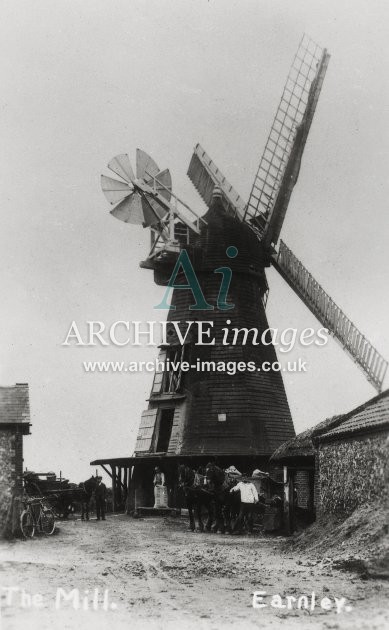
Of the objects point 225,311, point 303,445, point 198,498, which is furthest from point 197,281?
point 303,445

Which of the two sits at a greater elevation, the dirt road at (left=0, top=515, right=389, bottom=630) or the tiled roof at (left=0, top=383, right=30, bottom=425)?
the tiled roof at (left=0, top=383, right=30, bottom=425)

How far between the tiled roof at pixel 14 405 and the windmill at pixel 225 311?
25.0 feet

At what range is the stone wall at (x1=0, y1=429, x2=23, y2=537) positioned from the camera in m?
18.7

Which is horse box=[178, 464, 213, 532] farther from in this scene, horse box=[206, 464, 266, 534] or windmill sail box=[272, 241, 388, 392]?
windmill sail box=[272, 241, 388, 392]

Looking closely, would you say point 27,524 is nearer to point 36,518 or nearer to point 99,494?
point 36,518

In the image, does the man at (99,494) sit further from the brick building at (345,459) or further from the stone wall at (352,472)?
the stone wall at (352,472)

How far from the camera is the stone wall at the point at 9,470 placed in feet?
61.4

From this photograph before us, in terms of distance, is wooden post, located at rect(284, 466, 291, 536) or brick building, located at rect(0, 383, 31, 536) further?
wooden post, located at rect(284, 466, 291, 536)

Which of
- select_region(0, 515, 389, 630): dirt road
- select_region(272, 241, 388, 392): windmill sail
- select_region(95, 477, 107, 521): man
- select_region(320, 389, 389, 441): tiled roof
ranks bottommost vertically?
select_region(0, 515, 389, 630): dirt road

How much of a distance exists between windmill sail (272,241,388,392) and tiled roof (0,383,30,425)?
10558mm

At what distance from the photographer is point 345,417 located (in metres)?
18.1

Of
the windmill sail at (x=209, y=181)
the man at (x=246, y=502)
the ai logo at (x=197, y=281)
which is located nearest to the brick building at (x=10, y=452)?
the man at (x=246, y=502)

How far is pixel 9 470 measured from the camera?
18.8m

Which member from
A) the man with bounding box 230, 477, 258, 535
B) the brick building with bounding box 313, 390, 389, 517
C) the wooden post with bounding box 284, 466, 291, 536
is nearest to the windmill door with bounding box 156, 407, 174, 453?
the man with bounding box 230, 477, 258, 535
